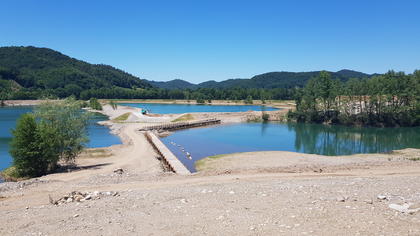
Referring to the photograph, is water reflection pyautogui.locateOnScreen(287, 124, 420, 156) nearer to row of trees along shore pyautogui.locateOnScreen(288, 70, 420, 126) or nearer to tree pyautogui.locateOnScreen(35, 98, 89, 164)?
row of trees along shore pyautogui.locateOnScreen(288, 70, 420, 126)

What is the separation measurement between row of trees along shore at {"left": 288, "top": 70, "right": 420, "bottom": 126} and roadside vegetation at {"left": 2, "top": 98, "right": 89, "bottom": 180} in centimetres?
7571

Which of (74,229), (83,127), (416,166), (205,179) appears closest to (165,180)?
(205,179)

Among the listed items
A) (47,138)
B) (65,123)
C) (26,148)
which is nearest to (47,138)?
(47,138)

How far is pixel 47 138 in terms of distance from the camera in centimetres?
3350

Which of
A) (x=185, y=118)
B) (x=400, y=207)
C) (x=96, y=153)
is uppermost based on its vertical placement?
(x=400, y=207)

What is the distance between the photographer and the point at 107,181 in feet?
90.1

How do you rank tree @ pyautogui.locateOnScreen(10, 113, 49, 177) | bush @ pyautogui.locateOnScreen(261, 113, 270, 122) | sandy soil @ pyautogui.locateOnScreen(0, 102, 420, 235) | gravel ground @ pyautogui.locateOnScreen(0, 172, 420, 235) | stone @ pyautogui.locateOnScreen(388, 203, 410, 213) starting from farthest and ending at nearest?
bush @ pyautogui.locateOnScreen(261, 113, 270, 122), tree @ pyautogui.locateOnScreen(10, 113, 49, 177), stone @ pyautogui.locateOnScreen(388, 203, 410, 213), sandy soil @ pyautogui.locateOnScreen(0, 102, 420, 235), gravel ground @ pyautogui.locateOnScreen(0, 172, 420, 235)

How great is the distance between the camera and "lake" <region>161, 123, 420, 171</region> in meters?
54.1

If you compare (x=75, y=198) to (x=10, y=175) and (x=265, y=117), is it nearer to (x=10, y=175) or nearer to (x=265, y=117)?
(x=10, y=175)

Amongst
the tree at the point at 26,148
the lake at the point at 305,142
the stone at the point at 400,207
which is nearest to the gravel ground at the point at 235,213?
the stone at the point at 400,207

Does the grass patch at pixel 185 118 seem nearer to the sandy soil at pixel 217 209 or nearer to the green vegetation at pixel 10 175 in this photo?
the green vegetation at pixel 10 175

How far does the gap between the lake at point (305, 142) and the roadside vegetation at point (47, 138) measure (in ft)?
46.0

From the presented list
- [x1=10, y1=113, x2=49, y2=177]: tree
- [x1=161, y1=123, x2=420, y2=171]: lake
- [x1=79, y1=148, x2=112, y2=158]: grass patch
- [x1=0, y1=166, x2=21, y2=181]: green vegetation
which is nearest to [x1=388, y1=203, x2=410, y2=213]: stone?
[x1=161, y1=123, x2=420, y2=171]: lake

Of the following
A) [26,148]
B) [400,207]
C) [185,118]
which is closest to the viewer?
[400,207]
